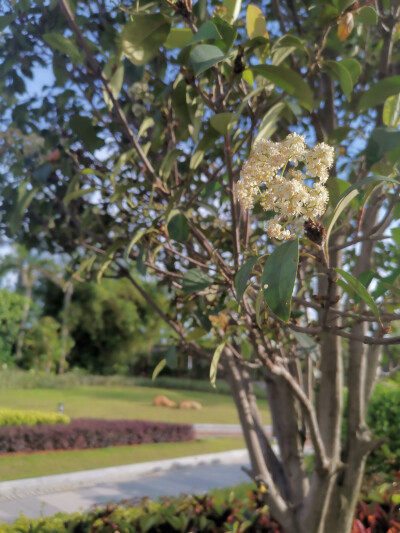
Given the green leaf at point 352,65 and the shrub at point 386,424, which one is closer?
the green leaf at point 352,65

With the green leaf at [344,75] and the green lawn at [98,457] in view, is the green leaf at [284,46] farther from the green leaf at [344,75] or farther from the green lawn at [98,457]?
the green lawn at [98,457]

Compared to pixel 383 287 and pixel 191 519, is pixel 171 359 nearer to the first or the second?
pixel 383 287

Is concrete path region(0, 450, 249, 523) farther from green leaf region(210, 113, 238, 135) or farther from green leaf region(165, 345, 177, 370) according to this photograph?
green leaf region(210, 113, 238, 135)

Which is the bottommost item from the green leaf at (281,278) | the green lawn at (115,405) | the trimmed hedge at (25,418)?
the green lawn at (115,405)

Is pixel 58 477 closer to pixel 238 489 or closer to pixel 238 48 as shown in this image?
pixel 238 489

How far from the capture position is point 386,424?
15.5ft

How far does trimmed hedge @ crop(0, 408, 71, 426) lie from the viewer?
6.14 m

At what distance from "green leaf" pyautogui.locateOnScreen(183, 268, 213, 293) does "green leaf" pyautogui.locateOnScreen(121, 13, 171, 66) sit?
56 cm

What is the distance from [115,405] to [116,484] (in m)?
7.50

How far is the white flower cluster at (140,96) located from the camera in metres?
1.70

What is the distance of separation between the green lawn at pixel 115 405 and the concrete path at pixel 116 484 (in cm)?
349

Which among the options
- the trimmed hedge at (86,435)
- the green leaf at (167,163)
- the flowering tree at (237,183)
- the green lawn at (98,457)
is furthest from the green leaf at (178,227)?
the trimmed hedge at (86,435)

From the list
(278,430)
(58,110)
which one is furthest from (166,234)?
(278,430)

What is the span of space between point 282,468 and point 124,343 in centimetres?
2072
